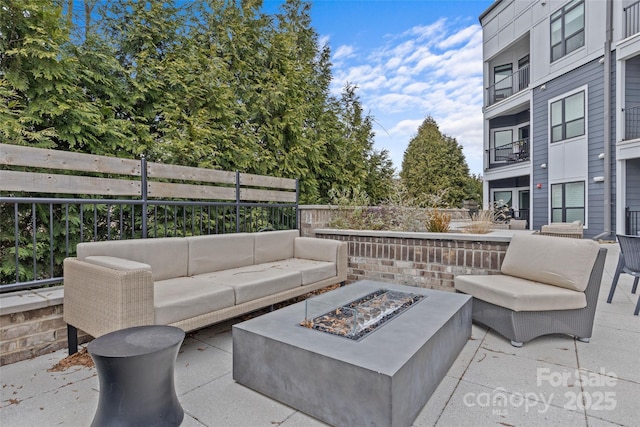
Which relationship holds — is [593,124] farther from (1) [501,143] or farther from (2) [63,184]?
(2) [63,184]

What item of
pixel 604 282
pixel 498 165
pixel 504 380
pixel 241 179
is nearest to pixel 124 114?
pixel 241 179

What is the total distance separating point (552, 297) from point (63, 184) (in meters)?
4.25

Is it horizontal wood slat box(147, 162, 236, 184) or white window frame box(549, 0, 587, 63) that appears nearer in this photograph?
horizontal wood slat box(147, 162, 236, 184)

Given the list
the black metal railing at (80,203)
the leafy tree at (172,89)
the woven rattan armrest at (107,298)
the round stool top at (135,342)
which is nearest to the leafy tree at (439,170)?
the leafy tree at (172,89)

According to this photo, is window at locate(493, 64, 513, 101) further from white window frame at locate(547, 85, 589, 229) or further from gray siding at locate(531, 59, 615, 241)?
white window frame at locate(547, 85, 589, 229)

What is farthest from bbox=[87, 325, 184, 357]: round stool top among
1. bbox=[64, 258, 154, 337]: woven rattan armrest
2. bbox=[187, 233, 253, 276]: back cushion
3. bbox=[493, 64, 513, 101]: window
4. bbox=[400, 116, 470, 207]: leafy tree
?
bbox=[400, 116, 470, 207]: leafy tree

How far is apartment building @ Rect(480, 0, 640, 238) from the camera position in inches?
342

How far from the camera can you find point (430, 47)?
361 inches

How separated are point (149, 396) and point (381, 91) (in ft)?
29.9

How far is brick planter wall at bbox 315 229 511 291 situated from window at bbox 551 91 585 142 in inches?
338

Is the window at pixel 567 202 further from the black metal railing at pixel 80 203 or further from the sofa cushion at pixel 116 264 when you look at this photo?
the sofa cushion at pixel 116 264

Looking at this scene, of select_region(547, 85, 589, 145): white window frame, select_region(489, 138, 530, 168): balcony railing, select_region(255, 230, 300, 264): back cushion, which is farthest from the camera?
select_region(489, 138, 530, 168): balcony railing

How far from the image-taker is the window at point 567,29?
9.78m

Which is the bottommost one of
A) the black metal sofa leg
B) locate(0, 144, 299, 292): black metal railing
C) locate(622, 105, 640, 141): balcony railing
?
the black metal sofa leg
